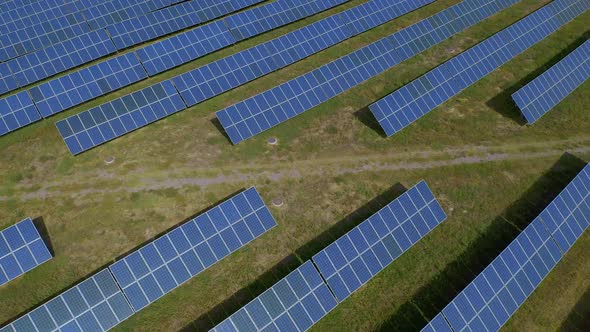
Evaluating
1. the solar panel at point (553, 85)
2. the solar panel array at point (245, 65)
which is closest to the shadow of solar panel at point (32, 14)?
the solar panel array at point (245, 65)

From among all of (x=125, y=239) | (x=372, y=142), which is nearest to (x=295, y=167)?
(x=372, y=142)

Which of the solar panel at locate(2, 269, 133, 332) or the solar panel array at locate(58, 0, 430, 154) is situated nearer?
the solar panel at locate(2, 269, 133, 332)

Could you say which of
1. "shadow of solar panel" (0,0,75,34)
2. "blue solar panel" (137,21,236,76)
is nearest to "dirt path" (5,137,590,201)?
"blue solar panel" (137,21,236,76)

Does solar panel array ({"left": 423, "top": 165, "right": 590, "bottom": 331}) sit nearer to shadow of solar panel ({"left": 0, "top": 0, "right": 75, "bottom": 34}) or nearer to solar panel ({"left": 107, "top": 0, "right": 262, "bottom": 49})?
solar panel ({"left": 107, "top": 0, "right": 262, "bottom": 49})

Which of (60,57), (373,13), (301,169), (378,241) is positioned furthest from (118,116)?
(373,13)

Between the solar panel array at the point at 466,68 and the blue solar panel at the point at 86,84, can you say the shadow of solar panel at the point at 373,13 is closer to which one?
the solar panel array at the point at 466,68
